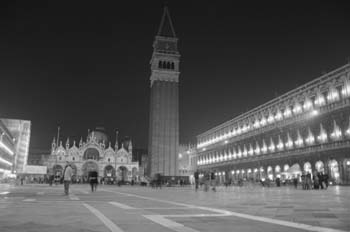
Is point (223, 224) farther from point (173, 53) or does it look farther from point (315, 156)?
point (173, 53)

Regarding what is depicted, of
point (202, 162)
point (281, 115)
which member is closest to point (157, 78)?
point (202, 162)

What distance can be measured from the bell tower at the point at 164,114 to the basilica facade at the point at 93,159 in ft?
93.8

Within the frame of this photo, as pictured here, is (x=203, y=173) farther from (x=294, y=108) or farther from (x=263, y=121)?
(x=294, y=108)

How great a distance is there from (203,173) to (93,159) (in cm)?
6348

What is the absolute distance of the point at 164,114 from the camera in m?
88.2

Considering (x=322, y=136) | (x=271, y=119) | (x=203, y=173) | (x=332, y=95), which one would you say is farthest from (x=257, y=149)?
(x=332, y=95)

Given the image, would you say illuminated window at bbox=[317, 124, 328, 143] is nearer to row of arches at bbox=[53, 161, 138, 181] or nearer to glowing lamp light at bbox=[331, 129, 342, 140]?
glowing lamp light at bbox=[331, 129, 342, 140]

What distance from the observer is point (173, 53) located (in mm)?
97750

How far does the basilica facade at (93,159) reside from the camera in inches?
4439

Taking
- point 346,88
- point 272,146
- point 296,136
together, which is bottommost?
point 272,146

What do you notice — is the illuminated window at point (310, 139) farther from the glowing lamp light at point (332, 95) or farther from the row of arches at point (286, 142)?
the glowing lamp light at point (332, 95)

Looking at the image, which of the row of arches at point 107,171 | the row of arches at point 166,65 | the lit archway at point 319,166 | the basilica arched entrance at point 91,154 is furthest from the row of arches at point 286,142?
the basilica arched entrance at point 91,154

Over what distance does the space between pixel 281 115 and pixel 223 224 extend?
2440 inches

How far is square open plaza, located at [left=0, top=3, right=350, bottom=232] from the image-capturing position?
239 inches
